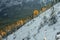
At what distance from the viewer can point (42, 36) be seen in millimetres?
11133

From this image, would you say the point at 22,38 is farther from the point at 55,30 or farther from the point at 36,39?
the point at 55,30

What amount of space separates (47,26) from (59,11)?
136 centimetres

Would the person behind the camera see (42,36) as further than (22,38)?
No

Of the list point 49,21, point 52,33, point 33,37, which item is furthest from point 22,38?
point 52,33

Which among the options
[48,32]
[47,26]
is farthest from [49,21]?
[48,32]

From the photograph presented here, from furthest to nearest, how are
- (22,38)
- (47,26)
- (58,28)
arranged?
1. (22,38)
2. (47,26)
3. (58,28)

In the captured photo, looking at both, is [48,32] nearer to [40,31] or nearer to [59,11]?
[40,31]

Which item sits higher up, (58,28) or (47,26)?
(47,26)

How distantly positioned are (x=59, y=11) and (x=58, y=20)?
111 centimetres

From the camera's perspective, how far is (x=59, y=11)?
12.4 metres

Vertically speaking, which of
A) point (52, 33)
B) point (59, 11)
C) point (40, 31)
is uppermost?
point (59, 11)

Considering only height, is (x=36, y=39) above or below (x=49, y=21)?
below

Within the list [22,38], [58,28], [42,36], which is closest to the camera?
[58,28]

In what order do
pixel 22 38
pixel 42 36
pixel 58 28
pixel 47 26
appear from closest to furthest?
pixel 58 28 → pixel 42 36 → pixel 47 26 → pixel 22 38
